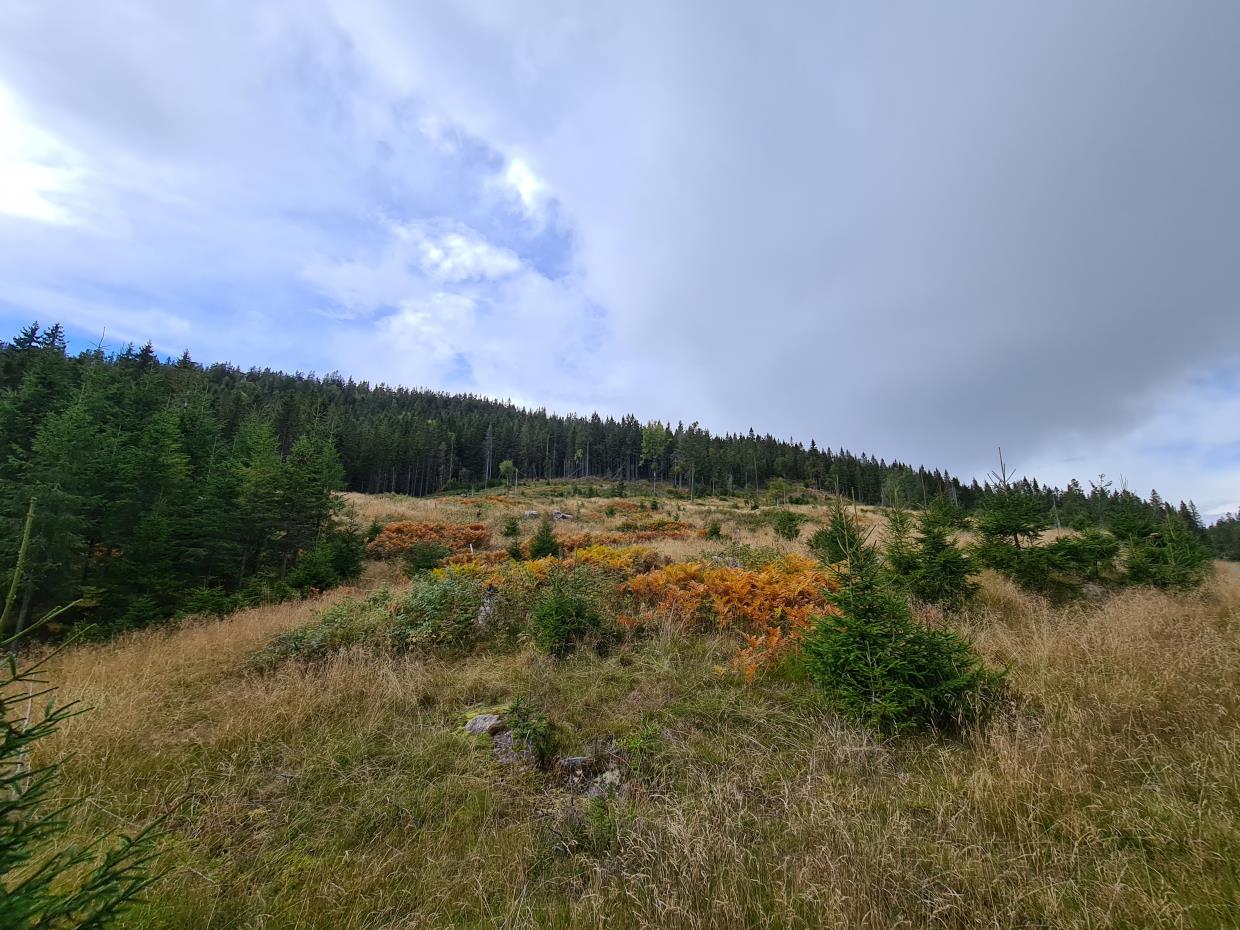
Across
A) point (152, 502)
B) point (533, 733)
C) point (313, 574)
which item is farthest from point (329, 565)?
point (533, 733)

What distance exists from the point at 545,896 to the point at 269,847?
7.33 ft

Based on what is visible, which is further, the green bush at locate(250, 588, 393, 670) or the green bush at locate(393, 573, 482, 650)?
the green bush at locate(393, 573, 482, 650)

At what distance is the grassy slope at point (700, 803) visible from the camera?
2.80 meters

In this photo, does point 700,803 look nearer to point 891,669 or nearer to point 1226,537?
point 891,669

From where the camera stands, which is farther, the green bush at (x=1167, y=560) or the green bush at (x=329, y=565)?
the green bush at (x=329, y=565)

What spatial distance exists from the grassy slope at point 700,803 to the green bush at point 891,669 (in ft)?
1.02

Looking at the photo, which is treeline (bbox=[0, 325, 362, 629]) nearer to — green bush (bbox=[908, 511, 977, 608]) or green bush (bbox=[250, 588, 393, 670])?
green bush (bbox=[250, 588, 393, 670])

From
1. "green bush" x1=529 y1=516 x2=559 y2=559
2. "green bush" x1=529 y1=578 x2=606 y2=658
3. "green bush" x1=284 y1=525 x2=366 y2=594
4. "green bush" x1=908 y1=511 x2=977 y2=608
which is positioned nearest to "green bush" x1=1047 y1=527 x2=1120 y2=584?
"green bush" x1=908 y1=511 x2=977 y2=608

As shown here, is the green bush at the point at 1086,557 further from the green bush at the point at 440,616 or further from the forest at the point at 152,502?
the green bush at the point at 440,616

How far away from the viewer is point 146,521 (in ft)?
43.8

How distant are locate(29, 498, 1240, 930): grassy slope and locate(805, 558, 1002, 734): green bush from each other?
31 cm

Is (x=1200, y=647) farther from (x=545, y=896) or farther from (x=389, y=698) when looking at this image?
(x=389, y=698)

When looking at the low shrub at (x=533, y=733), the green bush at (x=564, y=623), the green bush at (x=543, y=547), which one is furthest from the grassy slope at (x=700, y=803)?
the green bush at (x=543, y=547)

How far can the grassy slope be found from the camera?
280 cm
